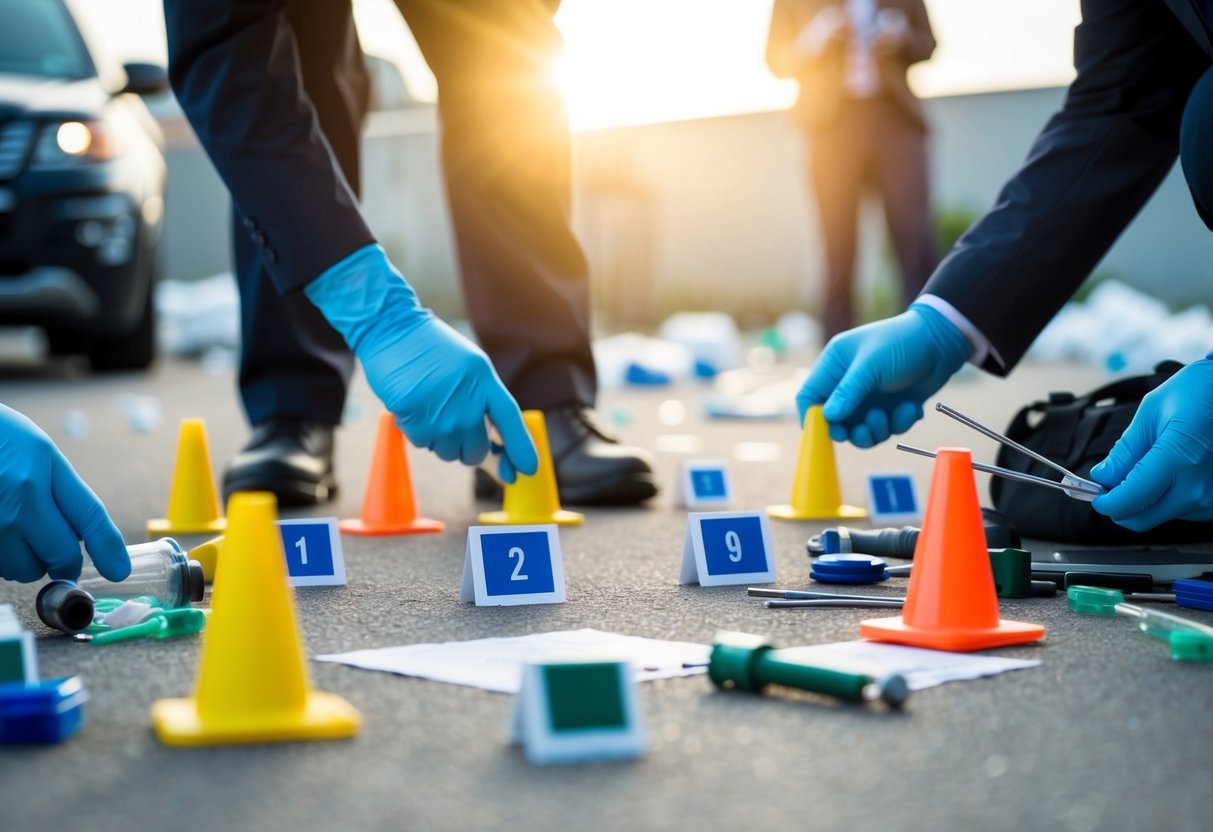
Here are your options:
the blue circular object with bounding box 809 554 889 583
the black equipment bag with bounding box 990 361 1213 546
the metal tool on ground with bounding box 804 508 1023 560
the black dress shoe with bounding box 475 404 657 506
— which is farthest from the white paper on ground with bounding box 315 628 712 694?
the black dress shoe with bounding box 475 404 657 506

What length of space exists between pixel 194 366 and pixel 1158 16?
269 inches

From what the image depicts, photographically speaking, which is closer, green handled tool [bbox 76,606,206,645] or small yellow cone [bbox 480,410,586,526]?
green handled tool [bbox 76,606,206,645]

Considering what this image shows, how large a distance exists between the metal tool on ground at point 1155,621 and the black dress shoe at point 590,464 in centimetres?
118

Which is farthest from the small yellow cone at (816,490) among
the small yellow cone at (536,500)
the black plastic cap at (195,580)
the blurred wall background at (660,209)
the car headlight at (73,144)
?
the blurred wall background at (660,209)

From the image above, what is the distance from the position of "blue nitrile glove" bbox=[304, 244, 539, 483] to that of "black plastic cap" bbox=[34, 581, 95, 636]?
0.58 meters

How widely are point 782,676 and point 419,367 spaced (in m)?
0.91

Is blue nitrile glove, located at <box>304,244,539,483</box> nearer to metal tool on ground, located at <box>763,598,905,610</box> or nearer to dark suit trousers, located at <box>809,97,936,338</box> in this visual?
metal tool on ground, located at <box>763,598,905,610</box>

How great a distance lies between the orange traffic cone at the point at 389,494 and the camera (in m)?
2.68

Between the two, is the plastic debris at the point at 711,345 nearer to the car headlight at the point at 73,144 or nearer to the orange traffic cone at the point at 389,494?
the car headlight at the point at 73,144

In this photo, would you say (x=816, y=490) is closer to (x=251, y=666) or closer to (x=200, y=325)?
(x=251, y=666)

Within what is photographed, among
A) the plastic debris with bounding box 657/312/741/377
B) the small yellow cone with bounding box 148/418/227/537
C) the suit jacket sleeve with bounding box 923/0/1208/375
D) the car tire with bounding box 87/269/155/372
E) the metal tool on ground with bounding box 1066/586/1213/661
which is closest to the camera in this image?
the metal tool on ground with bounding box 1066/586/1213/661

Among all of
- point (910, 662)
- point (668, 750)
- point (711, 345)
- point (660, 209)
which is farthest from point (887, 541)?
point (660, 209)

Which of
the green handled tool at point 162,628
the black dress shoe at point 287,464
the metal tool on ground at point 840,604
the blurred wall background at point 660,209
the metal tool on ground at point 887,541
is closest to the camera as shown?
the green handled tool at point 162,628

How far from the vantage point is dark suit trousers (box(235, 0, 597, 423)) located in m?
2.97
